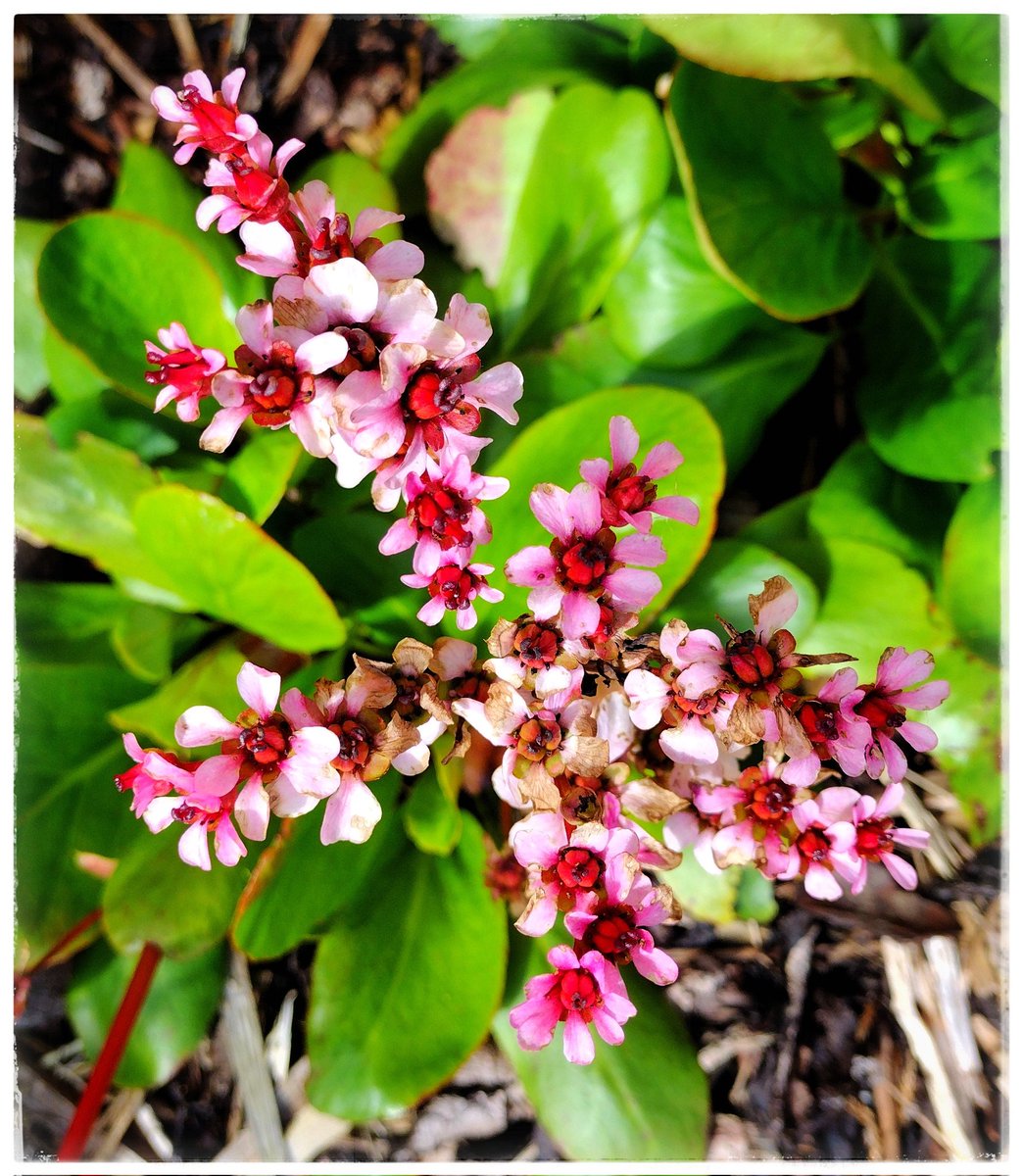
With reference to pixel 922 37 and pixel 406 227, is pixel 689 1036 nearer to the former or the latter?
pixel 406 227

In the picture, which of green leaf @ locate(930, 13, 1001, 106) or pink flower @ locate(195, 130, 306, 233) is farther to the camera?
green leaf @ locate(930, 13, 1001, 106)

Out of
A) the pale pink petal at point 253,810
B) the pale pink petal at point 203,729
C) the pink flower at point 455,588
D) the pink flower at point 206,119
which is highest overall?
the pink flower at point 206,119

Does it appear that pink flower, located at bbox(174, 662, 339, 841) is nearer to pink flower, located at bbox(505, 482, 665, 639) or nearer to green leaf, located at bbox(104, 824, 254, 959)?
pink flower, located at bbox(505, 482, 665, 639)

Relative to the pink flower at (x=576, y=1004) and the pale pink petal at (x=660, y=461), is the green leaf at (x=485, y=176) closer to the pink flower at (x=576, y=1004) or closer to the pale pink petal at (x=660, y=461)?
the pale pink petal at (x=660, y=461)

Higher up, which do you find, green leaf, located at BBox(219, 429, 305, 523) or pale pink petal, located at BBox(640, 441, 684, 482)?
pale pink petal, located at BBox(640, 441, 684, 482)

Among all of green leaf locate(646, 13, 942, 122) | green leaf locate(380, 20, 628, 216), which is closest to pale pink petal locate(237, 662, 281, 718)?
green leaf locate(646, 13, 942, 122)

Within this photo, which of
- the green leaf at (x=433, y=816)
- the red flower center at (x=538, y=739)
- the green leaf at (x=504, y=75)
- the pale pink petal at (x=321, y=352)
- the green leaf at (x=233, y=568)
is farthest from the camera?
the green leaf at (x=504, y=75)

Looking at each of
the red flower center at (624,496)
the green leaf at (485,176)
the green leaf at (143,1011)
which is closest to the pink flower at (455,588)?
the red flower center at (624,496)
